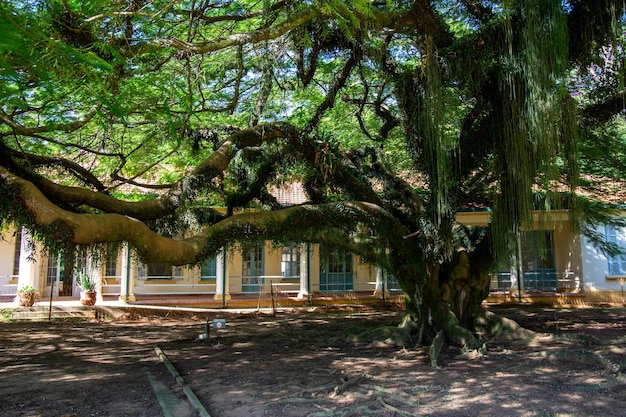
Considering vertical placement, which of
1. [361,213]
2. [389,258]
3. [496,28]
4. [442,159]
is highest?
[496,28]

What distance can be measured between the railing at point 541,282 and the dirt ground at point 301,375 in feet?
23.2

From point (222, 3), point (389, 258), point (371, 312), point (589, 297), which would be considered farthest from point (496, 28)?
point (589, 297)

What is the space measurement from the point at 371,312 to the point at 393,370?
8.54 metres

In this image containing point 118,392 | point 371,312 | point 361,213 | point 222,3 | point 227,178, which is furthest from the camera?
point 371,312

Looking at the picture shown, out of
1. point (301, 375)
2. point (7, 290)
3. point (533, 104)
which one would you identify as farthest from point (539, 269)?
point (7, 290)

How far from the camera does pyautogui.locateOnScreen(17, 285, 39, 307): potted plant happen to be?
14.9 metres

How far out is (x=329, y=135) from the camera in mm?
9047

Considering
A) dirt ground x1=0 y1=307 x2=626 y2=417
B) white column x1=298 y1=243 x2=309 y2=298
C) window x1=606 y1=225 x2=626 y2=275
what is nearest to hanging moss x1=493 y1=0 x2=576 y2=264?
dirt ground x1=0 y1=307 x2=626 y2=417

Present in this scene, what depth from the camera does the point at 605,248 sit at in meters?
11.9

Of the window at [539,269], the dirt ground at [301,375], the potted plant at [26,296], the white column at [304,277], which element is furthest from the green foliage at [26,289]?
the window at [539,269]

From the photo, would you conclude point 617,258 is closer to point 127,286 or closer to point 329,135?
point 329,135

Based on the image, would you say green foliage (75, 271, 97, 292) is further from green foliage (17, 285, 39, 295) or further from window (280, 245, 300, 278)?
window (280, 245, 300, 278)

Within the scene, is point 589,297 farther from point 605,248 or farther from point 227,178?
point 227,178

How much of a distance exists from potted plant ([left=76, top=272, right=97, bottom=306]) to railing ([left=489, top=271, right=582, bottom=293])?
14.3m
